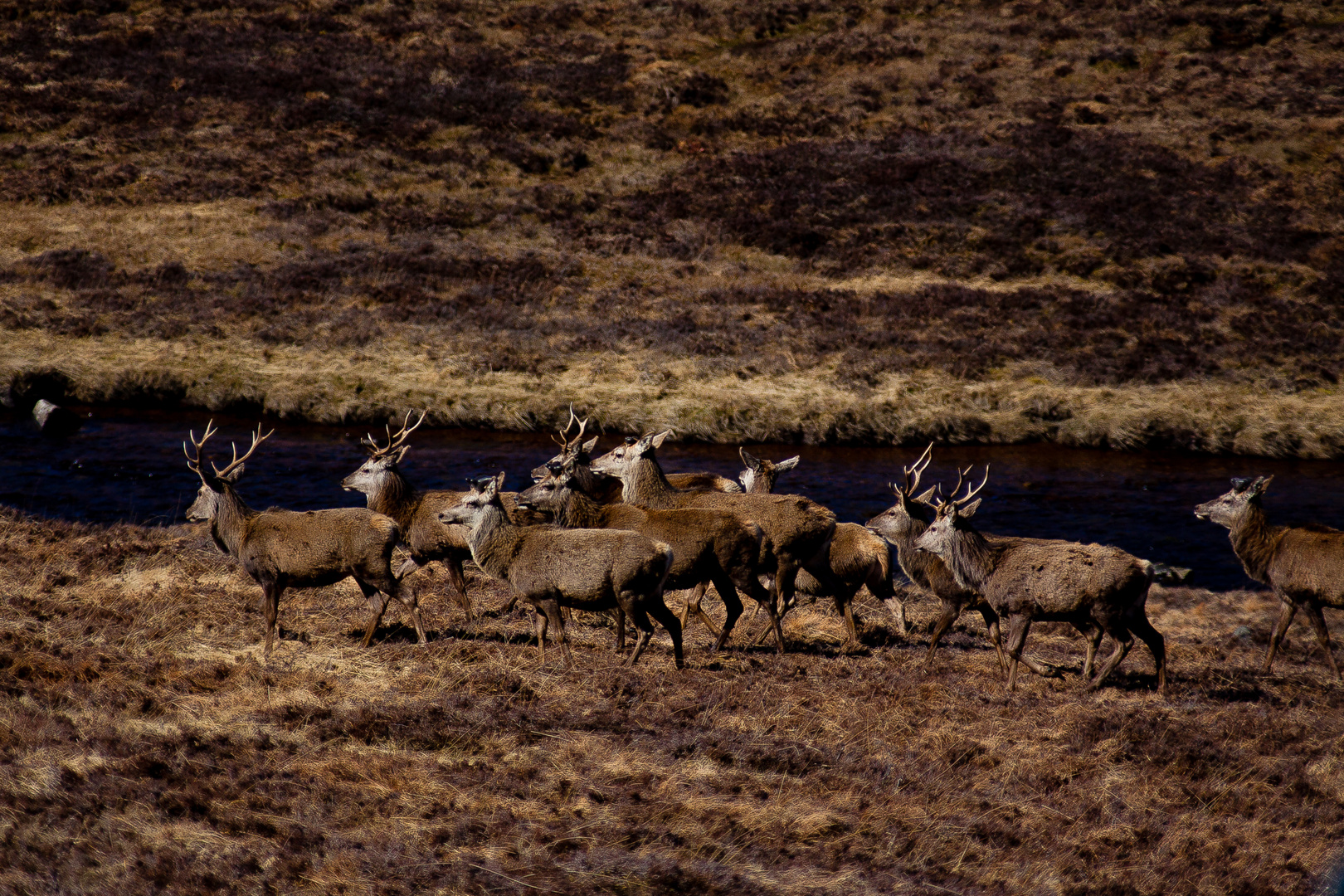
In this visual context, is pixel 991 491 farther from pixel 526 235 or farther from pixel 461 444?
pixel 526 235

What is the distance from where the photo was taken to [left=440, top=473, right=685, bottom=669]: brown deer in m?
11.4

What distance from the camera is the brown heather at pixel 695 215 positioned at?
28953mm

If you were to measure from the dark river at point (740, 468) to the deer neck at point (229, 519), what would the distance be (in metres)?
→ 7.21

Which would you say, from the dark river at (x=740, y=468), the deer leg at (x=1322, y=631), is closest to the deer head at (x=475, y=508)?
the dark river at (x=740, y=468)

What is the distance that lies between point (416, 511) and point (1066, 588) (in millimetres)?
8068

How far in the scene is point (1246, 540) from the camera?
14641 millimetres

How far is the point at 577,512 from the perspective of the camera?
1366 cm

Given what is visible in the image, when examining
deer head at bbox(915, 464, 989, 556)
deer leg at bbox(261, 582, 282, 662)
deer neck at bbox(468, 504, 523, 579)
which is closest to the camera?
deer leg at bbox(261, 582, 282, 662)

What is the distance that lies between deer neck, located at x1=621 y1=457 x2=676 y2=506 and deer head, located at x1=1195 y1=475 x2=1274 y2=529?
7292 millimetres

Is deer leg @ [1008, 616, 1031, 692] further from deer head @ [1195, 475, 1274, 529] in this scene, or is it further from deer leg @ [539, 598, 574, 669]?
deer leg @ [539, 598, 574, 669]

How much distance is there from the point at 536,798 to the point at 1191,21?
5584cm

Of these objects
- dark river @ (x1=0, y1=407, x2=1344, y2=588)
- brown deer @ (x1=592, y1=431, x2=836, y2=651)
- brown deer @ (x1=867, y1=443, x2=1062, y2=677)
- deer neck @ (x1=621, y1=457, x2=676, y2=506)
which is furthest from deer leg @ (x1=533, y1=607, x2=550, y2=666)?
dark river @ (x1=0, y1=407, x2=1344, y2=588)

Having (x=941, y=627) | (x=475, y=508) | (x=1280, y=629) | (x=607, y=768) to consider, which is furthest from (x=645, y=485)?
(x=1280, y=629)

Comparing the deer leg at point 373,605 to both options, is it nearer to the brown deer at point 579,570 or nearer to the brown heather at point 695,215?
the brown deer at point 579,570
